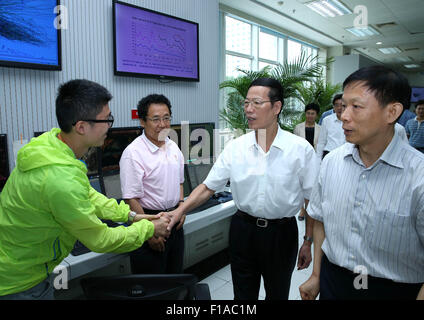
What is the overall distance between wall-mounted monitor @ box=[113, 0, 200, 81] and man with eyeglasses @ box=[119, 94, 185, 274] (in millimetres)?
964

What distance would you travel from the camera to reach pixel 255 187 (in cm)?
159

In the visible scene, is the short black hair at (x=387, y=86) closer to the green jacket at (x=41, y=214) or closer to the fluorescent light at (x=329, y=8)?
the green jacket at (x=41, y=214)

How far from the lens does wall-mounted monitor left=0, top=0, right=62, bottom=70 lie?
1872 mm

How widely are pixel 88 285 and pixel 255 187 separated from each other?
0.91 metres

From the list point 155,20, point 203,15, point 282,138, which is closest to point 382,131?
point 282,138

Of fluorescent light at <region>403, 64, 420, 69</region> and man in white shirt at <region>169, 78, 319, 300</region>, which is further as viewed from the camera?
fluorescent light at <region>403, 64, 420, 69</region>

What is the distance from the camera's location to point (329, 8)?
18.9 feet

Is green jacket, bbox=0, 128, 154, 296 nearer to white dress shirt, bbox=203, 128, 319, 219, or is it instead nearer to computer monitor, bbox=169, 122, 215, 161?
white dress shirt, bbox=203, 128, 319, 219

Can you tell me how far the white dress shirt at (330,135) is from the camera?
13.7ft

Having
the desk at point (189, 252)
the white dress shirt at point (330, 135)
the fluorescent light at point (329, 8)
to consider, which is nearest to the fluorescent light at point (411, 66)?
the fluorescent light at point (329, 8)

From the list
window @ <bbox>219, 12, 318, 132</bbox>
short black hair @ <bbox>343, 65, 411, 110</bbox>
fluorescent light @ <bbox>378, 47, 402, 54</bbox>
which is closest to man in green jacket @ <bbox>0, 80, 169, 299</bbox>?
short black hair @ <bbox>343, 65, 411, 110</bbox>

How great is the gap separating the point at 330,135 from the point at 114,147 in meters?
3.16

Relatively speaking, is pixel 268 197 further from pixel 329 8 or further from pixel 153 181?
pixel 329 8
